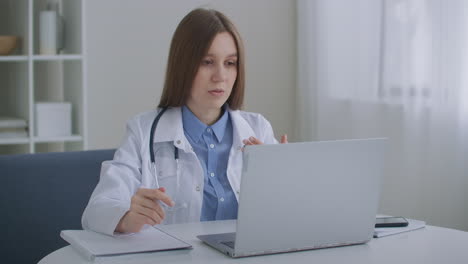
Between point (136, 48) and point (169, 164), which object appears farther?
point (136, 48)

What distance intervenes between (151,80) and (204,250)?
7.99 feet

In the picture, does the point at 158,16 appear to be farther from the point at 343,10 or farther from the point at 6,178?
the point at 6,178

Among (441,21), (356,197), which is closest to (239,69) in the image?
(356,197)

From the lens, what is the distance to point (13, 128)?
3160 millimetres

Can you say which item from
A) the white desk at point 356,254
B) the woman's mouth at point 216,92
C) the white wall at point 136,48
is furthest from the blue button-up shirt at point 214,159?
the white wall at point 136,48

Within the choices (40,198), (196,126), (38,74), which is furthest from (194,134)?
(38,74)

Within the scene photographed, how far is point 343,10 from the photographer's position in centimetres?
370

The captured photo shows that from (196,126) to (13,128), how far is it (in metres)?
1.39

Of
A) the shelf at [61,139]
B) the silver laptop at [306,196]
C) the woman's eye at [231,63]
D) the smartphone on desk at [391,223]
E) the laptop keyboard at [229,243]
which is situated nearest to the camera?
the silver laptop at [306,196]

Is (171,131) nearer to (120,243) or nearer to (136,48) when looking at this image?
(120,243)

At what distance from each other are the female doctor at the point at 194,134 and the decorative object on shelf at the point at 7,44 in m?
1.32

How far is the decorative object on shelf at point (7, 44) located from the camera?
3.12m

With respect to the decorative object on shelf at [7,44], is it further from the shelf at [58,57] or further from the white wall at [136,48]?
the white wall at [136,48]

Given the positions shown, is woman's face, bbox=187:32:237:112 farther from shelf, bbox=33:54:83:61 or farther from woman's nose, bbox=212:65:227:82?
shelf, bbox=33:54:83:61
